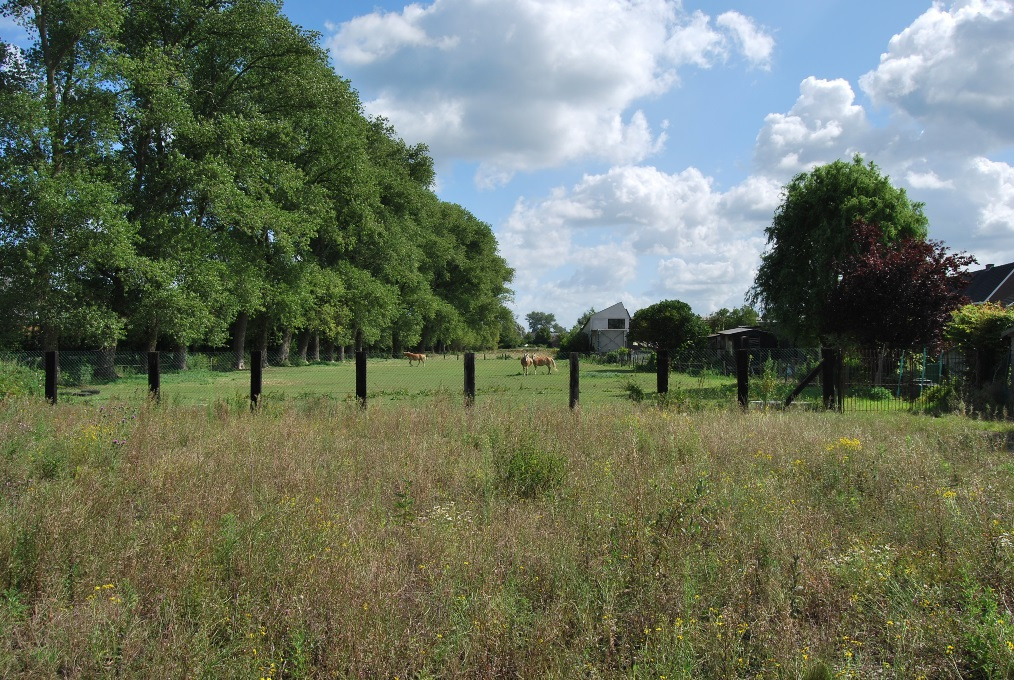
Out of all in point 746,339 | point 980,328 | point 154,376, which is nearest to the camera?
point 154,376

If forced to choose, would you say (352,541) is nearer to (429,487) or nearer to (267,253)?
(429,487)

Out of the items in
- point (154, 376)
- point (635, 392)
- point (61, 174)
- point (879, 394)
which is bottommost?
point (879, 394)

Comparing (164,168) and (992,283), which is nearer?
(164,168)

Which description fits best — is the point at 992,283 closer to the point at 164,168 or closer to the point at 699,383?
the point at 699,383

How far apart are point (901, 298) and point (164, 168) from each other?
27924 millimetres

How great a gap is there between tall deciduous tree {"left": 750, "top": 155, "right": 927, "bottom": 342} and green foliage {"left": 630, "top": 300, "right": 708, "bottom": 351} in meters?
6.38

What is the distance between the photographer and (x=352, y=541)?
4.57m

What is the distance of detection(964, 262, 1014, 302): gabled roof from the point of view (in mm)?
44312

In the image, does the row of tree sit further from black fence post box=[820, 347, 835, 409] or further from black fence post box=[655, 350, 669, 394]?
black fence post box=[820, 347, 835, 409]

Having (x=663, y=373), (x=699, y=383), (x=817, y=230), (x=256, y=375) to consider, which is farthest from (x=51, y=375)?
(x=817, y=230)

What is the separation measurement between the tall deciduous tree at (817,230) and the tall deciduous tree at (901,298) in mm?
12566

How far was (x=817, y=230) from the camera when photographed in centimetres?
3984

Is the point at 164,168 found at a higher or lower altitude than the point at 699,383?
higher

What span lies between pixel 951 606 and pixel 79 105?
28.3 meters
